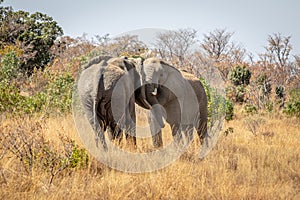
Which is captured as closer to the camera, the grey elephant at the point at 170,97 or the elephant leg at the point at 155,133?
the grey elephant at the point at 170,97

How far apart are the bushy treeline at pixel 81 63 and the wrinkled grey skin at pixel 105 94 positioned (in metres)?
1.51

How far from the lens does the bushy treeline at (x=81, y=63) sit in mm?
8250

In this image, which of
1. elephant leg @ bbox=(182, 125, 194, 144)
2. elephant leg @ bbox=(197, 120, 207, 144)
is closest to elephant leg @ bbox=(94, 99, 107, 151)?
elephant leg @ bbox=(182, 125, 194, 144)

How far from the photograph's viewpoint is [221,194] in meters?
3.31

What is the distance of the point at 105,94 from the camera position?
4129mm

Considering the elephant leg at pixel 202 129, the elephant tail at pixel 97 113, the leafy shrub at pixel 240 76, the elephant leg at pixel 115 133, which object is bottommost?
the leafy shrub at pixel 240 76

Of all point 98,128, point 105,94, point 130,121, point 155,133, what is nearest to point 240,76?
point 155,133

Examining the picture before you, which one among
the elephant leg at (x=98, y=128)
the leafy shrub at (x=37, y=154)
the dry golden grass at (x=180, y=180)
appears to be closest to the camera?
the dry golden grass at (x=180, y=180)

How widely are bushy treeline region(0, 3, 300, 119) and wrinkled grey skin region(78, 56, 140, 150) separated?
1510 mm

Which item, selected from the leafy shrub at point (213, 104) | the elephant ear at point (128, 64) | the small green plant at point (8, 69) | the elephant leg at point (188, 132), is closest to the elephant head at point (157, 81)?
the elephant ear at point (128, 64)

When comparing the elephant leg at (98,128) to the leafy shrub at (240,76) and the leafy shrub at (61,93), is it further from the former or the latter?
the leafy shrub at (240,76)

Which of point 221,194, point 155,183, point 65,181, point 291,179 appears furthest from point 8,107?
point 291,179

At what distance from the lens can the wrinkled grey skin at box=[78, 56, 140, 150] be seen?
13.5 feet

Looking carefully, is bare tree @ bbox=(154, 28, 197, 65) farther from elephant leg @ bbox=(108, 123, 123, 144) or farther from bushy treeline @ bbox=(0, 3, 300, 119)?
elephant leg @ bbox=(108, 123, 123, 144)
